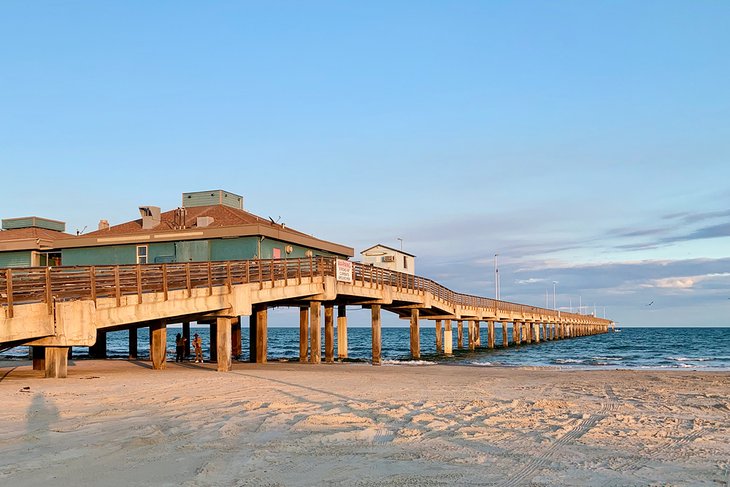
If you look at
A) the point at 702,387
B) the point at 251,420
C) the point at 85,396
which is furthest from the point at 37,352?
the point at 702,387

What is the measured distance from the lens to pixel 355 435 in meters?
9.63

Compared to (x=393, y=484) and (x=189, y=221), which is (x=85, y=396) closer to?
(x=393, y=484)

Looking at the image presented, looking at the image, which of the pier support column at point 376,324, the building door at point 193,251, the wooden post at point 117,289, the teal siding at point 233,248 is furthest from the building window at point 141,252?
the wooden post at point 117,289

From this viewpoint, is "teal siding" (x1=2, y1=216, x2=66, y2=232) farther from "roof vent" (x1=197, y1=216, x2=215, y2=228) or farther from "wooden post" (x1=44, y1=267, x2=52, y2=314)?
"wooden post" (x1=44, y1=267, x2=52, y2=314)

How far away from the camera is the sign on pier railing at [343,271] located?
98.7 feet

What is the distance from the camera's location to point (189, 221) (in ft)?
113

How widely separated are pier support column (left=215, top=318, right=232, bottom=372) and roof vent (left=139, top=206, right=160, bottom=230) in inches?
521

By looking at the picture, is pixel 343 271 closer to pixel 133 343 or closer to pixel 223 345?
pixel 223 345

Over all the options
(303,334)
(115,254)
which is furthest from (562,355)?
(115,254)

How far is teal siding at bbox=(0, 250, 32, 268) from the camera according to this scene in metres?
35.2

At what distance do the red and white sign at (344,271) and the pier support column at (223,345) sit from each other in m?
7.73

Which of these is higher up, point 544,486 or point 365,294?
point 365,294

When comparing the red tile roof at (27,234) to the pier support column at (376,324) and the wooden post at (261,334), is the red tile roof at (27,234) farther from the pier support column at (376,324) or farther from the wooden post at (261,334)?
→ the pier support column at (376,324)

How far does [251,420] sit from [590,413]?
5755mm
